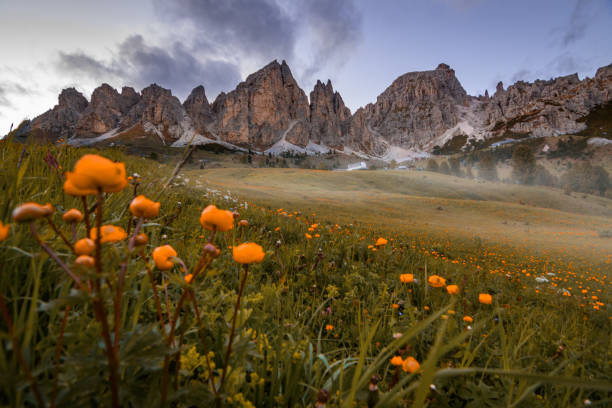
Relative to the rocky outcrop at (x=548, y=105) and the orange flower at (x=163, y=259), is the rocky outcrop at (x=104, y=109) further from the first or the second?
the rocky outcrop at (x=548, y=105)

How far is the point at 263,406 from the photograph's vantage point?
1.09m

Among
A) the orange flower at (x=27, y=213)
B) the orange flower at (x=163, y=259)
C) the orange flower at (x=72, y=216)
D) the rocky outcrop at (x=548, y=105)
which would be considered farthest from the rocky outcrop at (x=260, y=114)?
the orange flower at (x=27, y=213)

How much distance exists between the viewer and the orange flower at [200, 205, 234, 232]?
2.91ft

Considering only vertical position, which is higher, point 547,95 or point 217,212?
point 547,95

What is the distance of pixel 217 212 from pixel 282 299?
1303mm

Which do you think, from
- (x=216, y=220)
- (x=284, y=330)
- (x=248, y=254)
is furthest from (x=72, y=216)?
(x=284, y=330)

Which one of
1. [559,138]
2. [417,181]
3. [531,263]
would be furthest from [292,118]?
[531,263]

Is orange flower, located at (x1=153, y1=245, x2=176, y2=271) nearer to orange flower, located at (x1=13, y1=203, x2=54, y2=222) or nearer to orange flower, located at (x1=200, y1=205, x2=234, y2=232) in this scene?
orange flower, located at (x1=200, y1=205, x2=234, y2=232)

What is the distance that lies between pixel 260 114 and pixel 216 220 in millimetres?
200415

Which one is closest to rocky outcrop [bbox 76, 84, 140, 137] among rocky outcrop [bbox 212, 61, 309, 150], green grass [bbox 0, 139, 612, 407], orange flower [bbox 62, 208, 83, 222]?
rocky outcrop [bbox 212, 61, 309, 150]

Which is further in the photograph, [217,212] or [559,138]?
[559,138]

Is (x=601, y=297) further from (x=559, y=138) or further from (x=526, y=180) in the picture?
(x=559, y=138)

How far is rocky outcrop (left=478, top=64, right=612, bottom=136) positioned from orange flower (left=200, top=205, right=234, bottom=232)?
8222 inches

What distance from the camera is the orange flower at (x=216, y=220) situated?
886 mm
